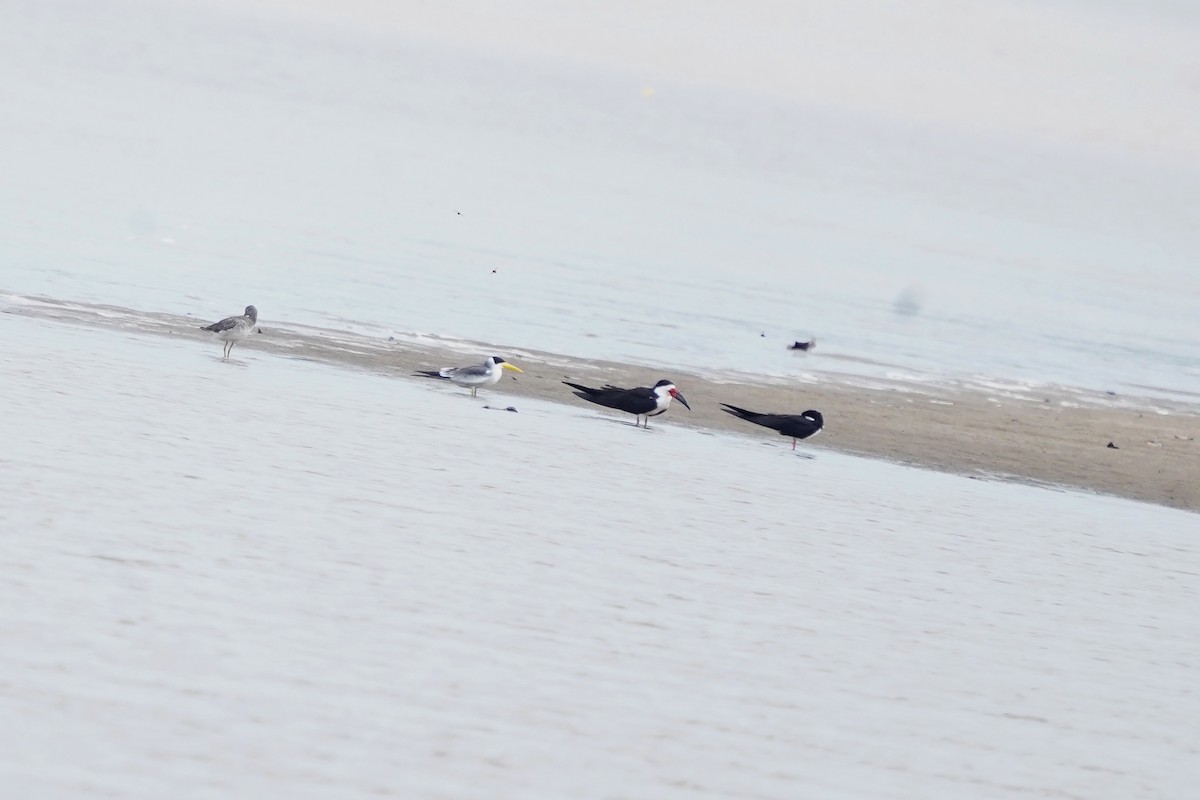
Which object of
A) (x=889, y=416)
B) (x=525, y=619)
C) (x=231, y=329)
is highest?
(x=889, y=416)

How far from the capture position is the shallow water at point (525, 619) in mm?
6977

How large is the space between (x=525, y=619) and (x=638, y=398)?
7763 millimetres

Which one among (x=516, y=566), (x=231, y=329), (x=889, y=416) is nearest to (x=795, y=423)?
(x=889, y=416)

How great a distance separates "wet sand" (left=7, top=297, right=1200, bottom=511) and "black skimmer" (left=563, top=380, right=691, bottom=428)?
0.39m

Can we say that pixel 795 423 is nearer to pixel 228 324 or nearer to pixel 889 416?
pixel 889 416

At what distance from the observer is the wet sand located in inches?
680

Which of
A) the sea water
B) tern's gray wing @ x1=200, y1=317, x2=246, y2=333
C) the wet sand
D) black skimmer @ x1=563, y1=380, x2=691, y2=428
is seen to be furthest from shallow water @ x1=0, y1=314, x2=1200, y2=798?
the wet sand

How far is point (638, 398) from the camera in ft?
54.7

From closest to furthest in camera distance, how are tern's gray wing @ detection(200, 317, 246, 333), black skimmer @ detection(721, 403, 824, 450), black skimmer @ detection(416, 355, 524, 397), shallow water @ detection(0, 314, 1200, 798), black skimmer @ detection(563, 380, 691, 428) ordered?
shallow water @ detection(0, 314, 1200, 798) → black skimmer @ detection(563, 380, 691, 428) → black skimmer @ detection(721, 403, 824, 450) → tern's gray wing @ detection(200, 317, 246, 333) → black skimmer @ detection(416, 355, 524, 397)

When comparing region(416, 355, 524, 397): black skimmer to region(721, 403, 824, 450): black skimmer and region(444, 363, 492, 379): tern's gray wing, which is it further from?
region(721, 403, 824, 450): black skimmer

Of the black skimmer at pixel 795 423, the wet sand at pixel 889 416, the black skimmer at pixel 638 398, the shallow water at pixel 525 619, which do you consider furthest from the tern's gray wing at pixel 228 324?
the black skimmer at pixel 795 423

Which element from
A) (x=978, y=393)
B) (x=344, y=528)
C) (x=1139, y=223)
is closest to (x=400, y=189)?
(x=978, y=393)

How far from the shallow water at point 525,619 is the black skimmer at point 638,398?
1.62 meters

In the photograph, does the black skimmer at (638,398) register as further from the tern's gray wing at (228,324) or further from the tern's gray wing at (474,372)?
the tern's gray wing at (228,324)
